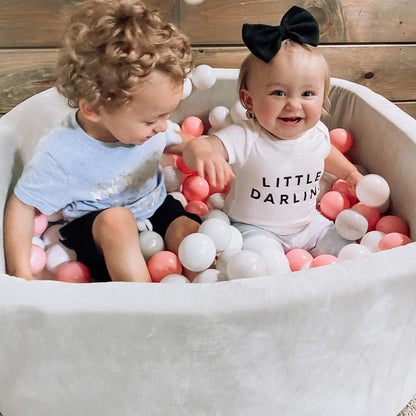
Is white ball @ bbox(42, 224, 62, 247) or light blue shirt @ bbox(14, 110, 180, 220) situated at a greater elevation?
light blue shirt @ bbox(14, 110, 180, 220)

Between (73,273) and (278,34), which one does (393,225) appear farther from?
(73,273)

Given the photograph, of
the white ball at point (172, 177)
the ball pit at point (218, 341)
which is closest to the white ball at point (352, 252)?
the ball pit at point (218, 341)

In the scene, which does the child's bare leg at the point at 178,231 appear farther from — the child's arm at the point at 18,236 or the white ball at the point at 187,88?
the white ball at the point at 187,88

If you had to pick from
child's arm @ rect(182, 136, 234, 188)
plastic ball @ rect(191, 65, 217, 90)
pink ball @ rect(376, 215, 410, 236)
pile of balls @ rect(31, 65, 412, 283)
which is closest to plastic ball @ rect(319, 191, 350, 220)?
pile of balls @ rect(31, 65, 412, 283)

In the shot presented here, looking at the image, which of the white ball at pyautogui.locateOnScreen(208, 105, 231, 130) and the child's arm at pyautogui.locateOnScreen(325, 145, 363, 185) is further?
the white ball at pyautogui.locateOnScreen(208, 105, 231, 130)

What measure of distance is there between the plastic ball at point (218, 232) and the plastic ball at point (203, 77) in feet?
1.66

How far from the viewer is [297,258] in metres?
0.99

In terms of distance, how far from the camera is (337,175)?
1138 millimetres


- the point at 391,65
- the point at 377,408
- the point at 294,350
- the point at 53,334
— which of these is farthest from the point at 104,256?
the point at 391,65

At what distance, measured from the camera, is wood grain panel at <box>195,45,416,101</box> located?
140cm

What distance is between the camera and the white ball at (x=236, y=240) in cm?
97

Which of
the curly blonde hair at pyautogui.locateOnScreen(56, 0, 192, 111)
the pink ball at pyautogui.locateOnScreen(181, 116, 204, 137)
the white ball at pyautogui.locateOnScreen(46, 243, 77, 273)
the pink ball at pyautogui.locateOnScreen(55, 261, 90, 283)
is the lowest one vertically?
the white ball at pyautogui.locateOnScreen(46, 243, 77, 273)

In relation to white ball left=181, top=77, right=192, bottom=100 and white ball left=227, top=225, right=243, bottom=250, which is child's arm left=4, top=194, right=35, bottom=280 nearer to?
white ball left=227, top=225, right=243, bottom=250

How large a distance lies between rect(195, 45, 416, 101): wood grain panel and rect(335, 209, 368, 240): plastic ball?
59 centimetres
